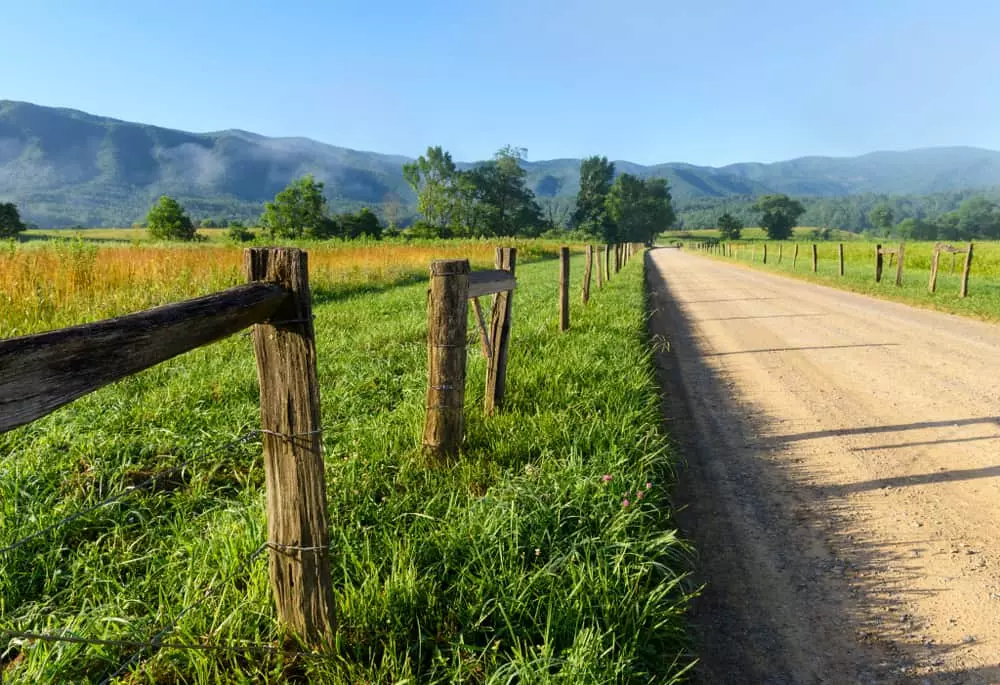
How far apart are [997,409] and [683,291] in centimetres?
1321

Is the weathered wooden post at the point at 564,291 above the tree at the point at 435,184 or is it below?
below

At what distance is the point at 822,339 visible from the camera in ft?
29.8

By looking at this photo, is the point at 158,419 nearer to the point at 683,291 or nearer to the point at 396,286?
the point at 396,286

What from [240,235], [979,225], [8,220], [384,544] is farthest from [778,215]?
[384,544]

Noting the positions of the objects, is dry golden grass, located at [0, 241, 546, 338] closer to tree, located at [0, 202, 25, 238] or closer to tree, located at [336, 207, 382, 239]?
tree, located at [336, 207, 382, 239]

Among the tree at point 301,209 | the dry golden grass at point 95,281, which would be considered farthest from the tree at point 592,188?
the dry golden grass at point 95,281

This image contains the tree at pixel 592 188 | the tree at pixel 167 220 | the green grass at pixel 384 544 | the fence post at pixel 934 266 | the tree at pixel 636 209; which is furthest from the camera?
the tree at pixel 592 188

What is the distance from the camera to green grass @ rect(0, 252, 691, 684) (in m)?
2.08

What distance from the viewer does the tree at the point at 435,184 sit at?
313ft

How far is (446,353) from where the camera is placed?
3.53 m

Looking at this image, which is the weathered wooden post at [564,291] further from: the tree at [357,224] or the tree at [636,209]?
the tree at [636,209]

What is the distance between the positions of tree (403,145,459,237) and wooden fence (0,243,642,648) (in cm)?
9447

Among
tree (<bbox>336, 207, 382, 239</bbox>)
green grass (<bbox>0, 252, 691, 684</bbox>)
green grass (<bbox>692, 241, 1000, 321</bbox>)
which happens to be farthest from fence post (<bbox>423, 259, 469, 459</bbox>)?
tree (<bbox>336, 207, 382, 239</bbox>)

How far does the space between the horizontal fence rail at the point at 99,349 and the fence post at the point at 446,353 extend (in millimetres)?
1803
